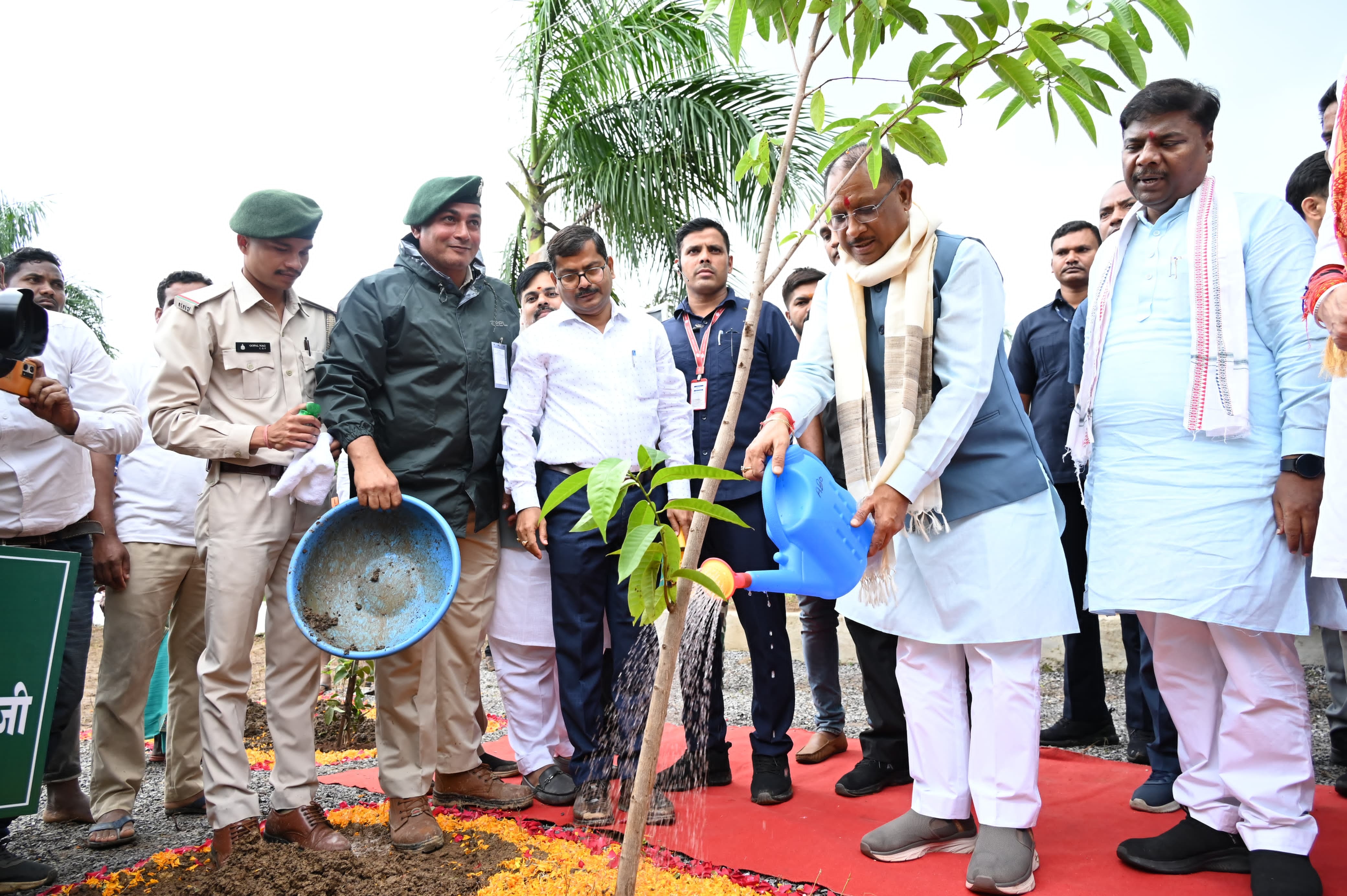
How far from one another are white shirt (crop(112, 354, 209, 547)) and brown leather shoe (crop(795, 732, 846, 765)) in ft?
7.98

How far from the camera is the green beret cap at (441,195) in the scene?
9.93ft

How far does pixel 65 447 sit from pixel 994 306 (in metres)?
2.96

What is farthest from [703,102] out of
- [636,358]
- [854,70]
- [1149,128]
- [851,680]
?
[854,70]

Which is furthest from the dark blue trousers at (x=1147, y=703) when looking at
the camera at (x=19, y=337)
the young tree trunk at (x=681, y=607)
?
the camera at (x=19, y=337)

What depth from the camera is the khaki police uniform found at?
2588mm

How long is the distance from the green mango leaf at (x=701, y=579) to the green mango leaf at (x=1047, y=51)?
1.09m

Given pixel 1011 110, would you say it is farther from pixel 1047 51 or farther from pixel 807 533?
pixel 807 533

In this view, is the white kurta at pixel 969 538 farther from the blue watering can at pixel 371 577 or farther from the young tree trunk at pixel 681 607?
the blue watering can at pixel 371 577

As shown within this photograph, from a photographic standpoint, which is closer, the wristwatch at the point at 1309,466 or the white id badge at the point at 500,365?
the wristwatch at the point at 1309,466

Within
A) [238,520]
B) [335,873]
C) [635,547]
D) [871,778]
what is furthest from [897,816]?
[238,520]

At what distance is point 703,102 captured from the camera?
27.8ft

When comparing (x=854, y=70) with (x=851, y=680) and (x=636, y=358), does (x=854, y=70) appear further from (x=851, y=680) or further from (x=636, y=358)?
(x=851, y=680)

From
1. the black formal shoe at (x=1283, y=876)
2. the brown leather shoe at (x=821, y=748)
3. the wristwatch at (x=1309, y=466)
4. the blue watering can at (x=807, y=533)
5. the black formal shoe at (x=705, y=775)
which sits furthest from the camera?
the brown leather shoe at (x=821, y=748)

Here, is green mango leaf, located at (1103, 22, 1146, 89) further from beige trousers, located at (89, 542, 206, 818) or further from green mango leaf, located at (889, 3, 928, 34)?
beige trousers, located at (89, 542, 206, 818)
